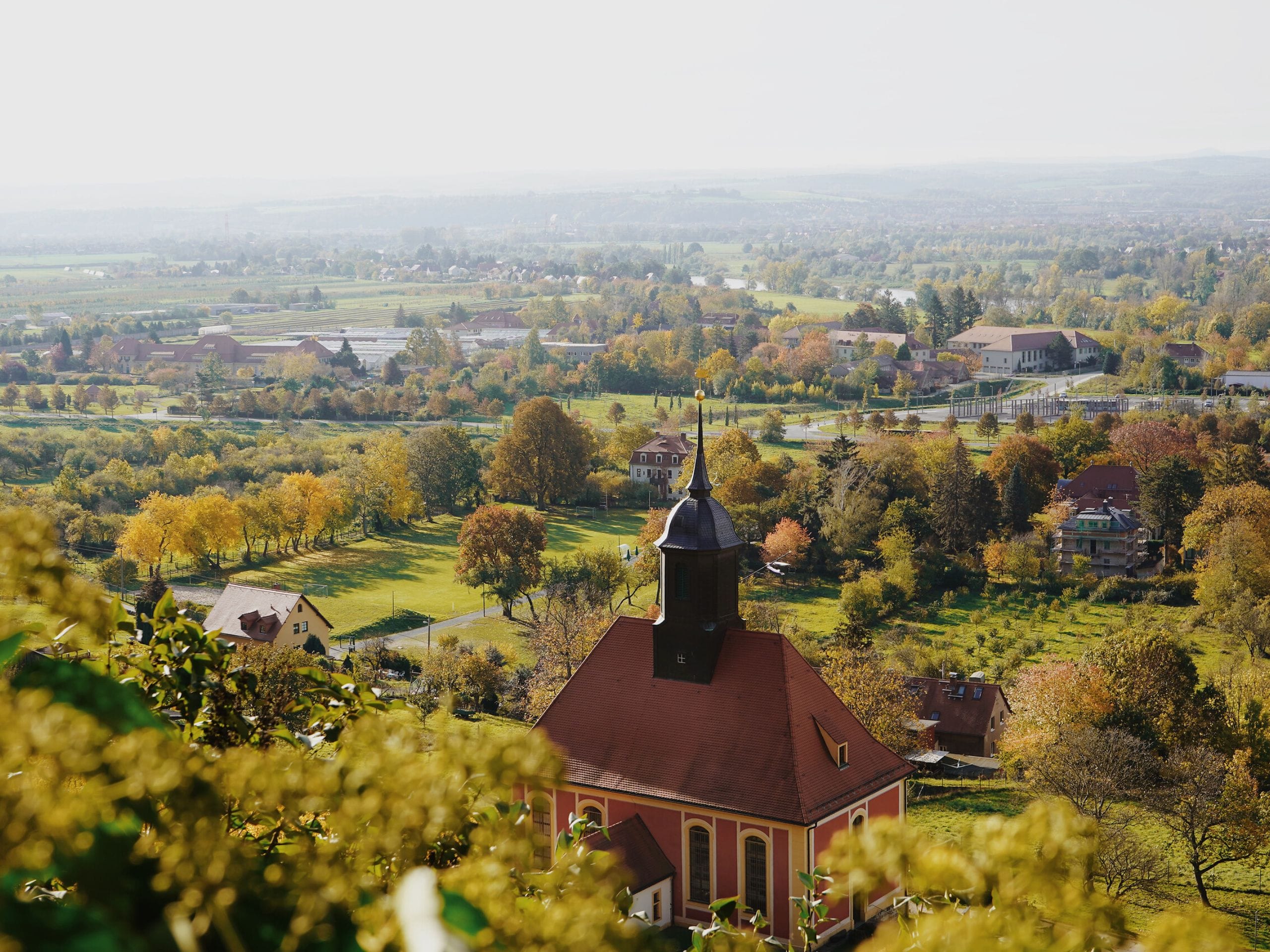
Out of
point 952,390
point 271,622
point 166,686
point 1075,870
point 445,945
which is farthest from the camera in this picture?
point 952,390

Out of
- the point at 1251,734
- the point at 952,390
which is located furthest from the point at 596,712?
the point at 952,390

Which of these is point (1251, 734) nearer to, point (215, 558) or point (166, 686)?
point (166, 686)

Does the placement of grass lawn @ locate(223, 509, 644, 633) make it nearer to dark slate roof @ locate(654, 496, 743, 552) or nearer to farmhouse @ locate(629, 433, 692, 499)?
farmhouse @ locate(629, 433, 692, 499)

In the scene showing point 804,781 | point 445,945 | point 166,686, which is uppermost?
point 445,945

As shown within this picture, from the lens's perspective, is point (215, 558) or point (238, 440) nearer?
point (215, 558)

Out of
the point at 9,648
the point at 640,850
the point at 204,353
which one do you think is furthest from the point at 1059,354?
the point at 9,648

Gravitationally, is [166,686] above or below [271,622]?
above
